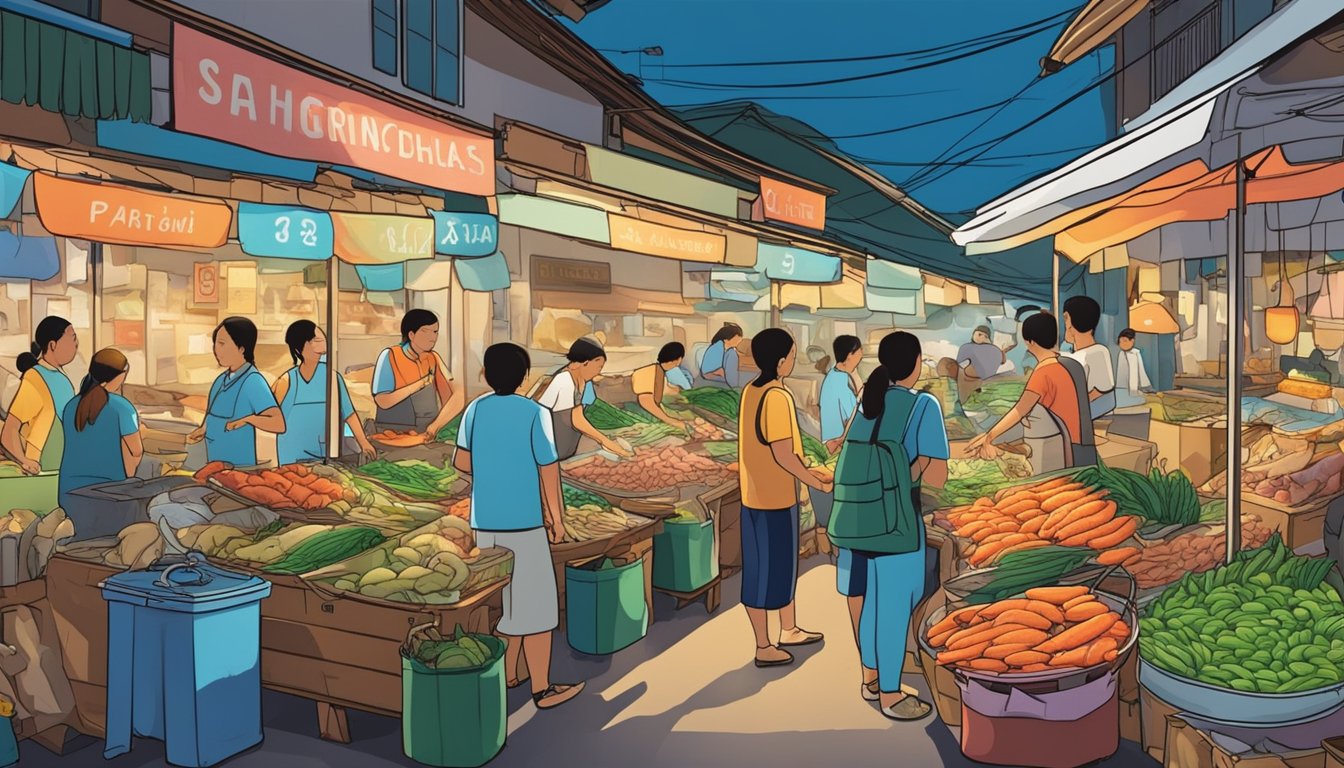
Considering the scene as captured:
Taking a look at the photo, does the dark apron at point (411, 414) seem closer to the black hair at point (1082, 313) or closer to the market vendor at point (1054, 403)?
the market vendor at point (1054, 403)

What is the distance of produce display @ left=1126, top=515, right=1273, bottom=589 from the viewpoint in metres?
4.92

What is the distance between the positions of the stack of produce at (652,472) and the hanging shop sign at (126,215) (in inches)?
127

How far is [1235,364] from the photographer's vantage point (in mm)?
4551

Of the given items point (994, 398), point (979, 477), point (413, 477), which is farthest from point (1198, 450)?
point (413, 477)

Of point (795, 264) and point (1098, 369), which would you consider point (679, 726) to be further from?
point (795, 264)

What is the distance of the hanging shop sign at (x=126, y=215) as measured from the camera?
16.7 feet

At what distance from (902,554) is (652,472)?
3039 millimetres

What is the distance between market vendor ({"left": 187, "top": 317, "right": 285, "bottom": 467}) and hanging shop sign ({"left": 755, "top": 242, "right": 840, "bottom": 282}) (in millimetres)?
5948

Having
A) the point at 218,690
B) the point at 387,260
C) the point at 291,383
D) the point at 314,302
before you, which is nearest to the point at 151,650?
the point at 218,690

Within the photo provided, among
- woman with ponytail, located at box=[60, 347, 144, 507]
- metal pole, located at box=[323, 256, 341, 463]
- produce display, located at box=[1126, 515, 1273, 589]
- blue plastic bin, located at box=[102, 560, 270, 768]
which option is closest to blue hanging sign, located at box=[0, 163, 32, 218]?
woman with ponytail, located at box=[60, 347, 144, 507]

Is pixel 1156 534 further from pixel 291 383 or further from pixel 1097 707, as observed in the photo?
pixel 291 383

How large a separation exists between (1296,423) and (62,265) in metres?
12.3

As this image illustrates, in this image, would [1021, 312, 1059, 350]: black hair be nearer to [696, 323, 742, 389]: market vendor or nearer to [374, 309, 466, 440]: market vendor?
[374, 309, 466, 440]: market vendor

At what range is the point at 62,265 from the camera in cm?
987
